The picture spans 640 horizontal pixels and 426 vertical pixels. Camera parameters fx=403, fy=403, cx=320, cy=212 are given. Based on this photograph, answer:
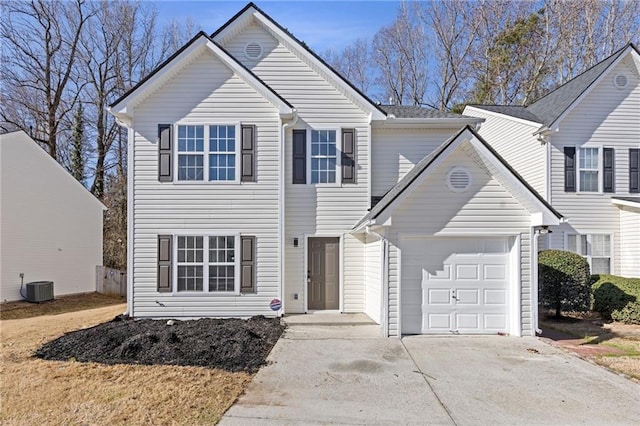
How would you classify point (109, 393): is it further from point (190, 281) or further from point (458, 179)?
point (458, 179)

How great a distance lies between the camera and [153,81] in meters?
10.9

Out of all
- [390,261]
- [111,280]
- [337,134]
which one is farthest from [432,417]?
[111,280]

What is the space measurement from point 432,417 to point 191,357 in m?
4.46

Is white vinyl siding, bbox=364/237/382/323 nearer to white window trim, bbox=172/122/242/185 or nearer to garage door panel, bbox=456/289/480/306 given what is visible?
garage door panel, bbox=456/289/480/306

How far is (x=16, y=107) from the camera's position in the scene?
2489 cm

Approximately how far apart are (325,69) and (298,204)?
4.02m

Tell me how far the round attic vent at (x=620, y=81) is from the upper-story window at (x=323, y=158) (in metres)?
10.7

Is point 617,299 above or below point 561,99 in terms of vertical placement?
below

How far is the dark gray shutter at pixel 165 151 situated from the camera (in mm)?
11117

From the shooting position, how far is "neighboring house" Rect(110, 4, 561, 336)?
925 cm

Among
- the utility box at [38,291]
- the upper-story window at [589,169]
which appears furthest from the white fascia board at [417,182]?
the utility box at [38,291]

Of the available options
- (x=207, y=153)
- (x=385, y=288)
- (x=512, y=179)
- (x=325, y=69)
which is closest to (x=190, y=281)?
(x=207, y=153)

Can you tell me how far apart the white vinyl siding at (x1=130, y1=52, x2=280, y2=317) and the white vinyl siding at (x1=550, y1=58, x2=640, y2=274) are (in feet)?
32.6

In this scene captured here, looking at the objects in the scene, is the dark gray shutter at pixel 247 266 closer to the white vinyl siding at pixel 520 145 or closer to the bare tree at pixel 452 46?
the white vinyl siding at pixel 520 145
